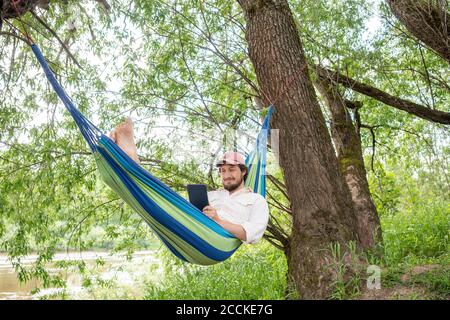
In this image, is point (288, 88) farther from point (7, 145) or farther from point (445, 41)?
point (7, 145)

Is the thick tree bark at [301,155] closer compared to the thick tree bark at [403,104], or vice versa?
the thick tree bark at [301,155]

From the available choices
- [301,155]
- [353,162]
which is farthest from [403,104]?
[301,155]

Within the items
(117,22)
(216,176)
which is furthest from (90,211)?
(117,22)

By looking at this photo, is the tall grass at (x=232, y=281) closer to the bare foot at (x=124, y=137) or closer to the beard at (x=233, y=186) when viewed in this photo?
the beard at (x=233, y=186)

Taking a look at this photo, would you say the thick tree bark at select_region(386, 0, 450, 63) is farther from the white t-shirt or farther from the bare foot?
the bare foot

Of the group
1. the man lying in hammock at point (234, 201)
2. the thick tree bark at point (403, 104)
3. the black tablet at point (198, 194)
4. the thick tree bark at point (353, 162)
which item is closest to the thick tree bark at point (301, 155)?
the man lying in hammock at point (234, 201)

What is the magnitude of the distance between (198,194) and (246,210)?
0.92 ft

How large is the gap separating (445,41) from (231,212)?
1901 mm

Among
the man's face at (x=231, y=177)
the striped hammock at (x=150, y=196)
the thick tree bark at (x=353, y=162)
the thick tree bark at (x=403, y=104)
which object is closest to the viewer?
the striped hammock at (x=150, y=196)

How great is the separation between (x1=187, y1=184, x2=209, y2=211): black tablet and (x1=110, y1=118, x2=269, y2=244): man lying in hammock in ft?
0.11

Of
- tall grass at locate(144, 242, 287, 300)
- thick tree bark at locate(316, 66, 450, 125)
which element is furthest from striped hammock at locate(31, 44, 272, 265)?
thick tree bark at locate(316, 66, 450, 125)

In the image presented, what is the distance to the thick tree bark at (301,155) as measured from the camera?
241 cm

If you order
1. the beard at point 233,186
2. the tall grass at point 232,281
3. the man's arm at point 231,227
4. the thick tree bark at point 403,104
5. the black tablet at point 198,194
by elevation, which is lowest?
the tall grass at point 232,281

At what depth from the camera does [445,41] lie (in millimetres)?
3008
